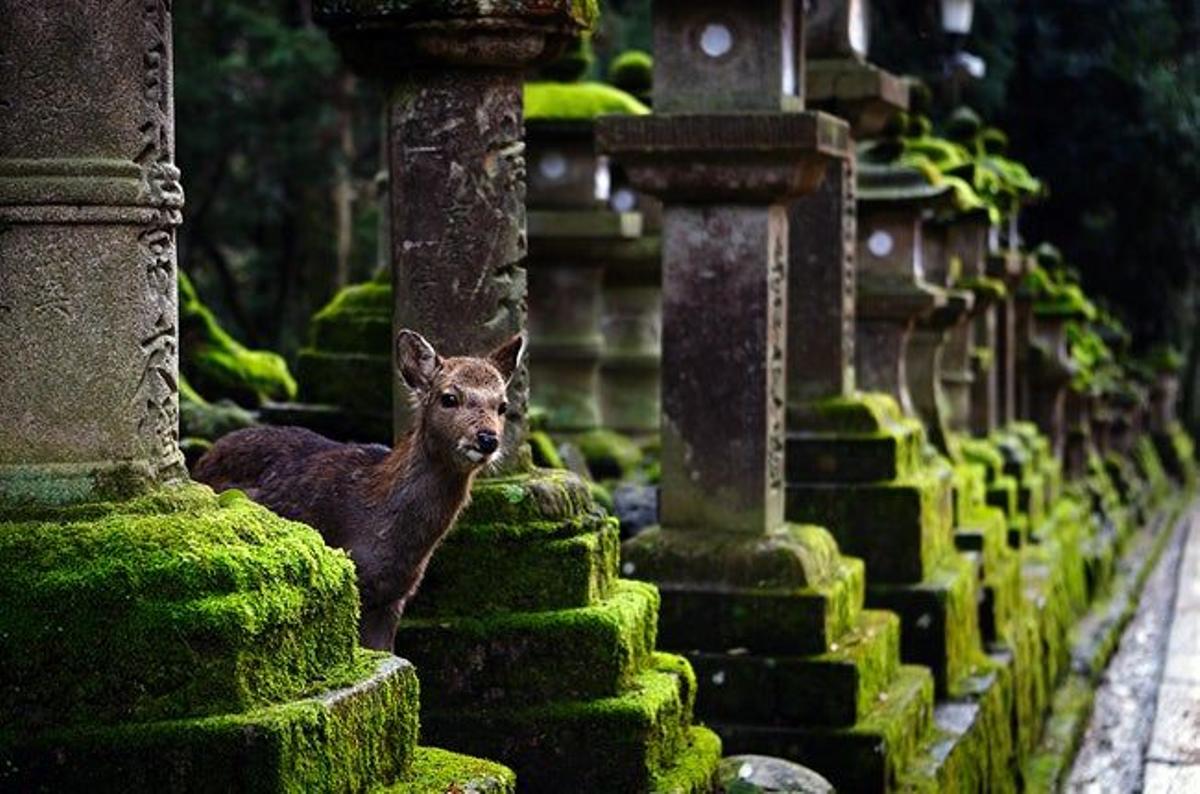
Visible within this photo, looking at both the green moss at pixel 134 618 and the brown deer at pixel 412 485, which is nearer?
the green moss at pixel 134 618

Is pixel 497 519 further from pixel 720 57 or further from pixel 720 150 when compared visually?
pixel 720 57

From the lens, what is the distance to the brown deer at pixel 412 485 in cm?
664

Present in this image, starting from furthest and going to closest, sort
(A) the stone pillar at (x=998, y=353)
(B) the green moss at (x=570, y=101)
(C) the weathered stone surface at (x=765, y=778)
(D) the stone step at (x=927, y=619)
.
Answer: (A) the stone pillar at (x=998, y=353), (B) the green moss at (x=570, y=101), (D) the stone step at (x=927, y=619), (C) the weathered stone surface at (x=765, y=778)

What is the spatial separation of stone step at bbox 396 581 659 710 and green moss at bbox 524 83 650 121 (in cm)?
545

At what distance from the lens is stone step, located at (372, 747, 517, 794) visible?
5.54 metres

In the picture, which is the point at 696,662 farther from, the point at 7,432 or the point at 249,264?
the point at 249,264

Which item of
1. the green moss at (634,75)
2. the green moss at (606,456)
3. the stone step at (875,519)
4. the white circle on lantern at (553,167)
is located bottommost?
the stone step at (875,519)

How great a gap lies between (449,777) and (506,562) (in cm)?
180

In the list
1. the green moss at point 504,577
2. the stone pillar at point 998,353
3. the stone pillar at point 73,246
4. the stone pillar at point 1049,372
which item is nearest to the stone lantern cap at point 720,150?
the green moss at point 504,577

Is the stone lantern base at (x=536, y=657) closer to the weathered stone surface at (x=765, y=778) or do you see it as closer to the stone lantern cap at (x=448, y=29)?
the weathered stone surface at (x=765, y=778)

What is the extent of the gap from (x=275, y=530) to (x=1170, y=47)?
24796mm

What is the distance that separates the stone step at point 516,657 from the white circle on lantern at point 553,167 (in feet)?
18.0

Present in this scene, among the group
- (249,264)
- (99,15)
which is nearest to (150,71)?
(99,15)

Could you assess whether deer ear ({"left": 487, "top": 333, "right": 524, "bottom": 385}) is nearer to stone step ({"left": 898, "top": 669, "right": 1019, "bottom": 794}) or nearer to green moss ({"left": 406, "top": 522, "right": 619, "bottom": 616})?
green moss ({"left": 406, "top": 522, "right": 619, "bottom": 616})
